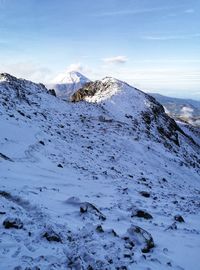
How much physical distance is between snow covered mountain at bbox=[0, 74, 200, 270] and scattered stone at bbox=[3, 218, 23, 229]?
26 millimetres

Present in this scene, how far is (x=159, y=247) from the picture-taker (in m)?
8.95

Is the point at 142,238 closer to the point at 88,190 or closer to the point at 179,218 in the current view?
the point at 179,218

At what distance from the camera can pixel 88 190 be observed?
47.1ft

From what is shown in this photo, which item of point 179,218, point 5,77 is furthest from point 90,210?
point 5,77

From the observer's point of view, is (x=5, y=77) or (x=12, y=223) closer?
(x=12, y=223)

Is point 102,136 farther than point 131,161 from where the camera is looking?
Yes

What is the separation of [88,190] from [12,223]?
251 inches

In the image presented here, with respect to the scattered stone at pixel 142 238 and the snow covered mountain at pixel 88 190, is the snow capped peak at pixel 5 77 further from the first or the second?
the scattered stone at pixel 142 238

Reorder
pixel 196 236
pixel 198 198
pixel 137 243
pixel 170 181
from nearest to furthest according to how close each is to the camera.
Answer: pixel 137 243 < pixel 196 236 < pixel 198 198 < pixel 170 181

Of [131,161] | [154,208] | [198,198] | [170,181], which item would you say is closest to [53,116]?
[131,161]

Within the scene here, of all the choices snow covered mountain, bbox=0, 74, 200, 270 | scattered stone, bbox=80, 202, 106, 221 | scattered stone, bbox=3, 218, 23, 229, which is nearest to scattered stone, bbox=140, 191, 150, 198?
snow covered mountain, bbox=0, 74, 200, 270

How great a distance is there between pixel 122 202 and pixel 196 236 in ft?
11.6

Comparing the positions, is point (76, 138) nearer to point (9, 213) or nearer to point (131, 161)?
point (131, 161)

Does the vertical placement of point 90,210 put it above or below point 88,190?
above
